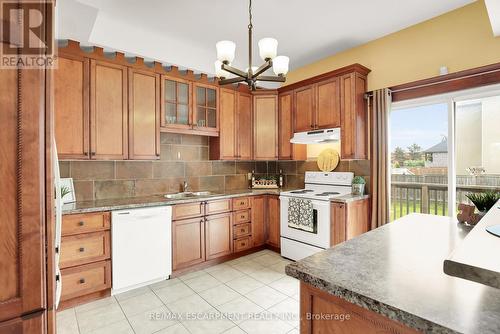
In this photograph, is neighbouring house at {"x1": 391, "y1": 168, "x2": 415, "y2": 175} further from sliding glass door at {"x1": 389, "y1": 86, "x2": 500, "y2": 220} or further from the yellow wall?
the yellow wall

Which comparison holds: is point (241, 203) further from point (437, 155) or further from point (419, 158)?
point (437, 155)

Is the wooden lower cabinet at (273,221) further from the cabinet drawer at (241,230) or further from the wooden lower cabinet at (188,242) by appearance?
the wooden lower cabinet at (188,242)

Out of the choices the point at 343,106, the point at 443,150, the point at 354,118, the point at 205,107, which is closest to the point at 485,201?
the point at 443,150

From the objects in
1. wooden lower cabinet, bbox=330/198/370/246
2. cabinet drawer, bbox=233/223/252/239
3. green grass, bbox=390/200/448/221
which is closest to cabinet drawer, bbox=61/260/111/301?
cabinet drawer, bbox=233/223/252/239

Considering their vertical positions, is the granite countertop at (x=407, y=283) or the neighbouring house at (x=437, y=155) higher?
the neighbouring house at (x=437, y=155)

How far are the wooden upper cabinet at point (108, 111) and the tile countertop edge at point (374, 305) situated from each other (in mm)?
2545

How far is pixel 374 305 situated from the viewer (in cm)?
77

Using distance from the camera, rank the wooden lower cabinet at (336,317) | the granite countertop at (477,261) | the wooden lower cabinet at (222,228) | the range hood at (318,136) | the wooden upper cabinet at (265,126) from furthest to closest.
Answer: the wooden upper cabinet at (265,126)
the range hood at (318,136)
the wooden lower cabinet at (222,228)
the wooden lower cabinet at (336,317)
the granite countertop at (477,261)

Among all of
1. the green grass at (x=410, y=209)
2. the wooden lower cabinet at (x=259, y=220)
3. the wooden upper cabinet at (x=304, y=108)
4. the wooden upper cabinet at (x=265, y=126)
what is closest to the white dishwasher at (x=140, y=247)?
the wooden lower cabinet at (x=259, y=220)

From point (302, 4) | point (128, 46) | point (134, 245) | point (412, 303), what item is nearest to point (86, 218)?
point (134, 245)

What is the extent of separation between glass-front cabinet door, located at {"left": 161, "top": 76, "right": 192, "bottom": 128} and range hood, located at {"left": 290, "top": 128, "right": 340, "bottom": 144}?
1558 millimetres

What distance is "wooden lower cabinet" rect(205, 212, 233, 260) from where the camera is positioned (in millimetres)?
Answer: 3194

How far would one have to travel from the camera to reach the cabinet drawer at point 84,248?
7.43 feet

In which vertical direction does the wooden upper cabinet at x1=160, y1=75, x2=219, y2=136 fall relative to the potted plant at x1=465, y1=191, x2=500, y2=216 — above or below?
above
